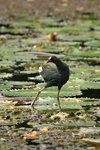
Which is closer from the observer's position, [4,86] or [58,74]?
[58,74]

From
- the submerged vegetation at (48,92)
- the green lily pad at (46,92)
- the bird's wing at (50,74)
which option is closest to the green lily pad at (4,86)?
the submerged vegetation at (48,92)

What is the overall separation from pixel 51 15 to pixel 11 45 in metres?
4.51

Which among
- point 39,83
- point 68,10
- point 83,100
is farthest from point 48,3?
point 83,100

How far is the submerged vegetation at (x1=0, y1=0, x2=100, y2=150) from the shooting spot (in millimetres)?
3385

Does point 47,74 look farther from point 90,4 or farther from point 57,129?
point 90,4

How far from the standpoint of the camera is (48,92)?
4746 mm

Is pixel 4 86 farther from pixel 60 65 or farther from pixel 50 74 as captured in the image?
pixel 60 65

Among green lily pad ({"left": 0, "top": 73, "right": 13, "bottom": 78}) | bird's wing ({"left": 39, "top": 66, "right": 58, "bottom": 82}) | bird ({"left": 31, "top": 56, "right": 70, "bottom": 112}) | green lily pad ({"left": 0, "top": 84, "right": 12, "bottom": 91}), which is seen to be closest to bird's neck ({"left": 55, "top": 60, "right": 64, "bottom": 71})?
bird ({"left": 31, "top": 56, "right": 70, "bottom": 112})

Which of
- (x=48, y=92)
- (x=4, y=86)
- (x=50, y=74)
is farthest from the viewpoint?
(x=4, y=86)

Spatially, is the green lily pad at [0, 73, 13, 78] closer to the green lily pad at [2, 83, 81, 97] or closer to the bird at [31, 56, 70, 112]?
the green lily pad at [2, 83, 81, 97]

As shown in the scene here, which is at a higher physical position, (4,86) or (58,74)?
(58,74)

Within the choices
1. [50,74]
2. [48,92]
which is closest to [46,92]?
[48,92]

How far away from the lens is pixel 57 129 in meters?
3.57

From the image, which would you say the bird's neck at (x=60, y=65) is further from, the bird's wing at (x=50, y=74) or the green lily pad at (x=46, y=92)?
the green lily pad at (x=46, y=92)
